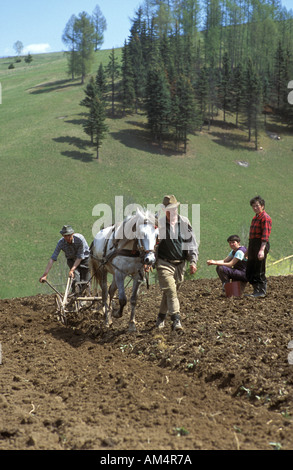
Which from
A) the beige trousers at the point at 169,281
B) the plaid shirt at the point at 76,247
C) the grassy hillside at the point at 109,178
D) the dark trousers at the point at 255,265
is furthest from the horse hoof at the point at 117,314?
the grassy hillside at the point at 109,178

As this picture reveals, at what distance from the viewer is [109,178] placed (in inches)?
2111

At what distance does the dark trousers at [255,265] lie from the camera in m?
10.1

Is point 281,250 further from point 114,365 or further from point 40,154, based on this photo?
→ point 114,365

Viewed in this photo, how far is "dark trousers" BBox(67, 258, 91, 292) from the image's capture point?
1148 centimetres

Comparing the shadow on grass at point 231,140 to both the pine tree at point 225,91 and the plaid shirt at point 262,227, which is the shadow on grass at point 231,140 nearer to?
the pine tree at point 225,91

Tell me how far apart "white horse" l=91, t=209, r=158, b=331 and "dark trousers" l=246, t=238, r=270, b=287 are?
2497 mm

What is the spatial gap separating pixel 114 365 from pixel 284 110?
265 feet

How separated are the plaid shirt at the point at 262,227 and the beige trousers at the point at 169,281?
6.64 ft

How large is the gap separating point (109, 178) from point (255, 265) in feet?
146

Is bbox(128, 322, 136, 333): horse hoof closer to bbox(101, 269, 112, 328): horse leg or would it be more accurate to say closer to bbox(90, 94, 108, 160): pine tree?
bbox(101, 269, 112, 328): horse leg

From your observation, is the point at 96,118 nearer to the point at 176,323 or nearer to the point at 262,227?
the point at 262,227

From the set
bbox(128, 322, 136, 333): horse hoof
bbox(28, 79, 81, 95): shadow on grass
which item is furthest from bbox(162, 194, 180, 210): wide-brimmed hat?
bbox(28, 79, 81, 95): shadow on grass

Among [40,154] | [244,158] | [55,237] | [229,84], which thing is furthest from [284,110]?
[55,237]

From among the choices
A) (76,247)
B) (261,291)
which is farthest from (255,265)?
(76,247)
